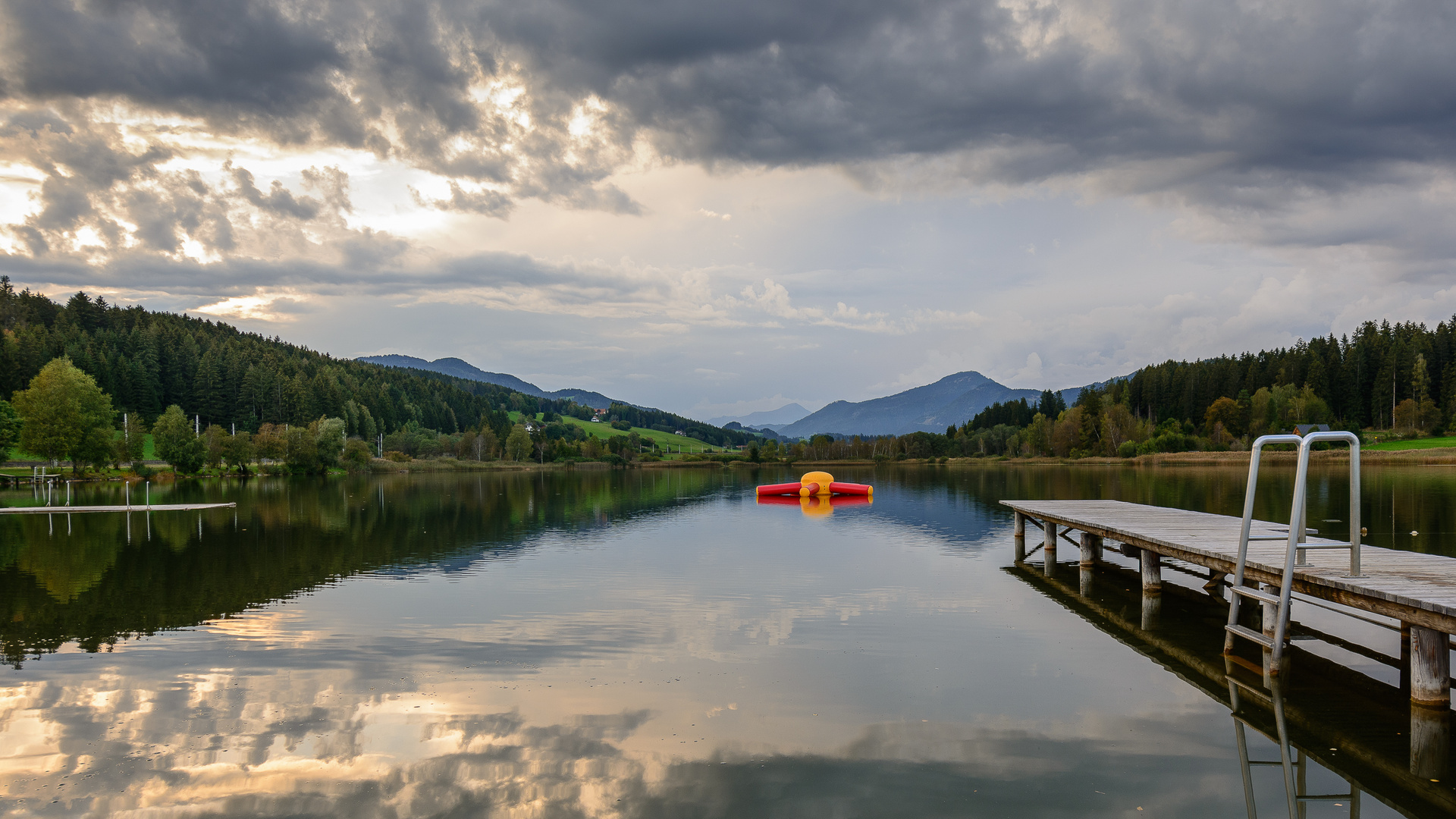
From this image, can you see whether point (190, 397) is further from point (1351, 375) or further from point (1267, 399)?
point (1351, 375)

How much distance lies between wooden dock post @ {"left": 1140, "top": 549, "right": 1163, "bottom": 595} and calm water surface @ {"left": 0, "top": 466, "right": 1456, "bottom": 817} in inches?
31.2

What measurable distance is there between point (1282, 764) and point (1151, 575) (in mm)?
10673

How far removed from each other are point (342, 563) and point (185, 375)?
5569 inches

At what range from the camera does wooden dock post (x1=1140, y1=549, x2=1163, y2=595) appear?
66.7ft

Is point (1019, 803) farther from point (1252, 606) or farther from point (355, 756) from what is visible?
point (1252, 606)

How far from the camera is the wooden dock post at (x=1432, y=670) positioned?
38.3 ft

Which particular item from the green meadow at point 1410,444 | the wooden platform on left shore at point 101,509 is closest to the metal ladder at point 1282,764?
the wooden platform on left shore at point 101,509

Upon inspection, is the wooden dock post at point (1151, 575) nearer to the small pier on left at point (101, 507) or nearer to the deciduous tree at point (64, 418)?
the small pier on left at point (101, 507)

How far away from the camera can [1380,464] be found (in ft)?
313

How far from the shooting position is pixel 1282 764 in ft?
34.0

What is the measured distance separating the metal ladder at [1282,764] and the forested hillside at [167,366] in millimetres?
148611

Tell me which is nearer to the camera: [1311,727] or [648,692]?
[1311,727]

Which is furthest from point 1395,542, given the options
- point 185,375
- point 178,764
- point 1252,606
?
point 185,375

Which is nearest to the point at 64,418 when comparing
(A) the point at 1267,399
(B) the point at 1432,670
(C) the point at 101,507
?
(C) the point at 101,507
